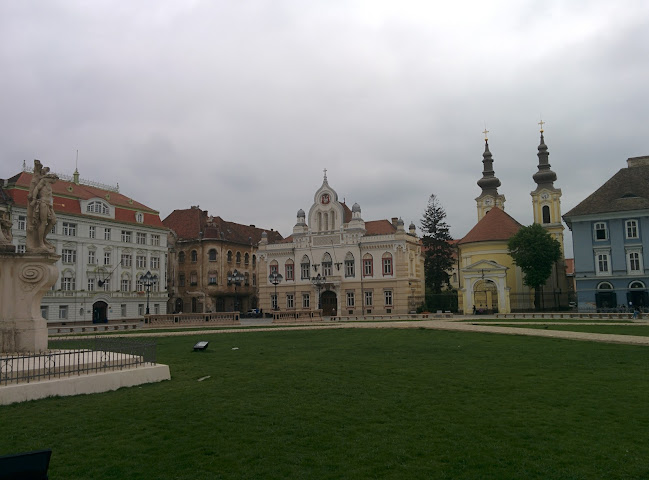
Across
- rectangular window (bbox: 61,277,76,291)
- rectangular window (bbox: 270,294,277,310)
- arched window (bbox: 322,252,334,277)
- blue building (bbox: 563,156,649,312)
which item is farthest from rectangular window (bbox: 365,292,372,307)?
rectangular window (bbox: 61,277,76,291)

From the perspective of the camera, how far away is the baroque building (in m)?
68.3

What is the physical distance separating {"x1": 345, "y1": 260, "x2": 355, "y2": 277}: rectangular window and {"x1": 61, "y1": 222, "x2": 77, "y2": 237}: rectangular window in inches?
1126

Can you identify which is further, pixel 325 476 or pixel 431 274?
pixel 431 274

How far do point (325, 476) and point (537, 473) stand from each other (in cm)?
279

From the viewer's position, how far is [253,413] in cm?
1008

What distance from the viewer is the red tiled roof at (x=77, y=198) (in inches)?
1917

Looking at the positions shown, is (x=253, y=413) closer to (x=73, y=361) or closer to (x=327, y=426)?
(x=327, y=426)

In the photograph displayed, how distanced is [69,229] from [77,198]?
332cm

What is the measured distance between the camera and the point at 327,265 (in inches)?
2429

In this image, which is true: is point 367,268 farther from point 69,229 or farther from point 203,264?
point 69,229

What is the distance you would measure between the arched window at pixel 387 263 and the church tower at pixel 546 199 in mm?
26991

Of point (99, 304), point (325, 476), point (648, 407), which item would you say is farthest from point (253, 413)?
point (99, 304)

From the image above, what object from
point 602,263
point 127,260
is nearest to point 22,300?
point 127,260

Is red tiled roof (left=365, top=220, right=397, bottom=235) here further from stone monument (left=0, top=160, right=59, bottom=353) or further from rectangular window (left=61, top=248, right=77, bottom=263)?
stone monument (left=0, top=160, right=59, bottom=353)
